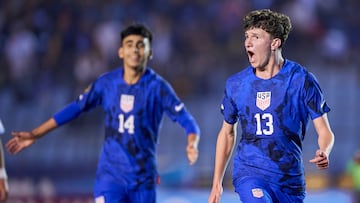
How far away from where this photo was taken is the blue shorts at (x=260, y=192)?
5.62m

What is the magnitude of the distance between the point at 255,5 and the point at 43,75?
11.4ft

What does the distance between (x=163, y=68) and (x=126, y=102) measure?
6200 millimetres

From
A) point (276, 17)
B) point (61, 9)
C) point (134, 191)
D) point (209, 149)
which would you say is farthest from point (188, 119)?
point (61, 9)

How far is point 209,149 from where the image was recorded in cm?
1223

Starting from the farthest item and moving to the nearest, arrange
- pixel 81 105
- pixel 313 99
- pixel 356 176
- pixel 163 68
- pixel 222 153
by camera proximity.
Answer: pixel 163 68
pixel 356 176
pixel 81 105
pixel 222 153
pixel 313 99

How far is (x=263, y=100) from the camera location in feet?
19.1

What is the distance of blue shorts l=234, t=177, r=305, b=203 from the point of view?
18.4 ft

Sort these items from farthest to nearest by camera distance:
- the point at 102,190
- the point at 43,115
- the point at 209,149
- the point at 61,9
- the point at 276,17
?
the point at 61,9 < the point at 43,115 < the point at 209,149 < the point at 102,190 < the point at 276,17

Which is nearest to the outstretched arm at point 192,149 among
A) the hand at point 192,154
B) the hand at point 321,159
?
the hand at point 192,154

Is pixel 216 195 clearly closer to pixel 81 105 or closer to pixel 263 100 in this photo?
pixel 263 100

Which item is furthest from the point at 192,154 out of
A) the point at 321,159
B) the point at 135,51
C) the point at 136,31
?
the point at 321,159

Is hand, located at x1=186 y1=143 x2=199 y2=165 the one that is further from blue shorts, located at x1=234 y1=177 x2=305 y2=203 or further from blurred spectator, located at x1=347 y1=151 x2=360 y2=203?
blurred spectator, located at x1=347 y1=151 x2=360 y2=203

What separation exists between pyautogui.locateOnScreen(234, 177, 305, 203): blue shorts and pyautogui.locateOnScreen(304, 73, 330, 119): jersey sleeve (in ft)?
1.78

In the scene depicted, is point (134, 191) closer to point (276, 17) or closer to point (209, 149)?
point (276, 17)
